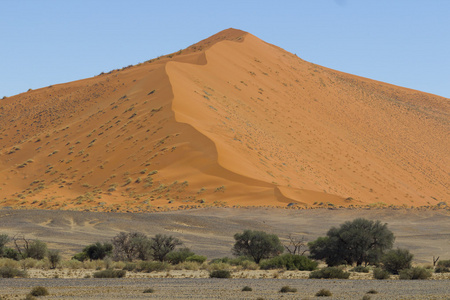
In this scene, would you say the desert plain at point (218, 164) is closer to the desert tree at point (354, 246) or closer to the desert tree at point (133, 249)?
the desert tree at point (354, 246)

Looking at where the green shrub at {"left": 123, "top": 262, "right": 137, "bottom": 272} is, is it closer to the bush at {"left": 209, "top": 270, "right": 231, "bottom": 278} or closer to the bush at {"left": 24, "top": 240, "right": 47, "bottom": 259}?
the bush at {"left": 209, "top": 270, "right": 231, "bottom": 278}

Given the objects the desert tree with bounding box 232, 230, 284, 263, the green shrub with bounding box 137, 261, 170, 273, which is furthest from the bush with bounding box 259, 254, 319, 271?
the green shrub with bounding box 137, 261, 170, 273

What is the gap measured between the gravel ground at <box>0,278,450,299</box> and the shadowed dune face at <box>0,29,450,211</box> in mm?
28503

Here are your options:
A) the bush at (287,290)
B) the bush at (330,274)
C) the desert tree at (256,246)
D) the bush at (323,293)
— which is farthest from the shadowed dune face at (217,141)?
the bush at (323,293)

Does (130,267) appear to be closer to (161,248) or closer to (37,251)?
(161,248)

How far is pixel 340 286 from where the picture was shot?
21.0m

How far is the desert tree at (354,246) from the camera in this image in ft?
95.6

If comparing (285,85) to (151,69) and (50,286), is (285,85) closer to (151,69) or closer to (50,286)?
(151,69)

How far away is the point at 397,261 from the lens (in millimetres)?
25766

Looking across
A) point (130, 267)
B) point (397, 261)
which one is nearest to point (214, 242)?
point (130, 267)

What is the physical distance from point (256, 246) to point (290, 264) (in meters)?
4.57

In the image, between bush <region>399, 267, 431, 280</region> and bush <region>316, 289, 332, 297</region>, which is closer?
bush <region>316, 289, 332, 297</region>

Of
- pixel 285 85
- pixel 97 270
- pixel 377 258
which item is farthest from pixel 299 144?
pixel 97 270

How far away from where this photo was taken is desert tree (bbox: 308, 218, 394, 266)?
29.1 m
